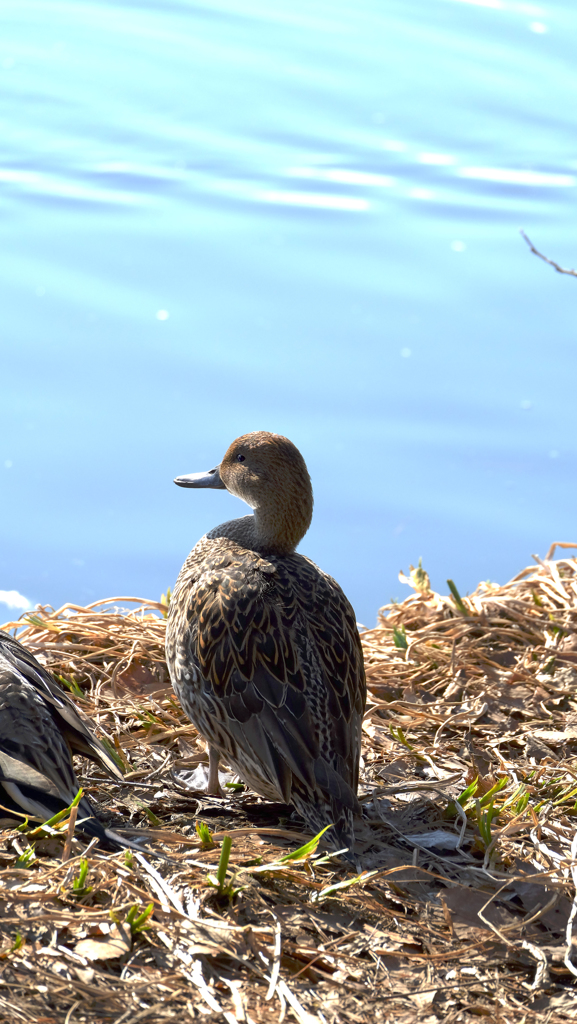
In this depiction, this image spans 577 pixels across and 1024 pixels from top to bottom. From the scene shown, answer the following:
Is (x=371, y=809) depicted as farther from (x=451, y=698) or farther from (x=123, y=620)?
(x=123, y=620)

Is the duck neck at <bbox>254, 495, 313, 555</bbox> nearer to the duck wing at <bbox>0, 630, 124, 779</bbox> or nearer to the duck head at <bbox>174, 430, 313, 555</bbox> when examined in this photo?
the duck head at <bbox>174, 430, 313, 555</bbox>

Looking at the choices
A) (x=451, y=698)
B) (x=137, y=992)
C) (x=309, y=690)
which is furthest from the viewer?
(x=451, y=698)

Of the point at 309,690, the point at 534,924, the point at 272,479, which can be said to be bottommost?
the point at 534,924

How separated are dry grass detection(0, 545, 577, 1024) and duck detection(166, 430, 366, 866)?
15 centimetres

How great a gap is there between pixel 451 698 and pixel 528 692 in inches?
11.2

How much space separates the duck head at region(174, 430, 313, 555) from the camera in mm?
3061

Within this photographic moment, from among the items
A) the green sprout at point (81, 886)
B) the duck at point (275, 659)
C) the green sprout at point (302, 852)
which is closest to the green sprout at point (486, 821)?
the duck at point (275, 659)

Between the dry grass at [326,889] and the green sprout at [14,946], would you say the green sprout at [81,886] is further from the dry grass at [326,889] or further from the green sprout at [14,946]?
the green sprout at [14,946]

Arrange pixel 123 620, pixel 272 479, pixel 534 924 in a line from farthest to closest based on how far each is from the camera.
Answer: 1. pixel 123 620
2. pixel 272 479
3. pixel 534 924

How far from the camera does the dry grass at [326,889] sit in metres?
1.98

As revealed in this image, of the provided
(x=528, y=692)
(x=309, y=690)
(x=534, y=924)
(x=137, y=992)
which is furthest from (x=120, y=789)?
(x=528, y=692)

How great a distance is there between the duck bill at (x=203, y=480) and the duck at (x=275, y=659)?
228 millimetres

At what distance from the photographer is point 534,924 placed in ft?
7.70

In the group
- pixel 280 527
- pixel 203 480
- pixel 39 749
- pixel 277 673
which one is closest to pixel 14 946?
pixel 39 749
